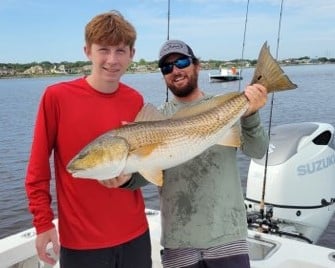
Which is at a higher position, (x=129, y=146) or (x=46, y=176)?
(x=129, y=146)

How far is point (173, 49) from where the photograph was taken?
2.96 metres

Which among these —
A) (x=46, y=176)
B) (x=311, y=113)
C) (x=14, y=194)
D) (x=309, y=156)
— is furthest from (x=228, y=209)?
(x=311, y=113)

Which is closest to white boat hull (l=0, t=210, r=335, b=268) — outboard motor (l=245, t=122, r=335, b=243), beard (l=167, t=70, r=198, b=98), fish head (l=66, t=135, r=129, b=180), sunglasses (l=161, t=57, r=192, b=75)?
outboard motor (l=245, t=122, r=335, b=243)

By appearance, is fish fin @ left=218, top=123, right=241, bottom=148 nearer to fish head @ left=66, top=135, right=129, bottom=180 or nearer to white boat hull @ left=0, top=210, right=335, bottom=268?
fish head @ left=66, top=135, right=129, bottom=180

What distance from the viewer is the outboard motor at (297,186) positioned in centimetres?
523

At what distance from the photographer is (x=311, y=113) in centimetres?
2238

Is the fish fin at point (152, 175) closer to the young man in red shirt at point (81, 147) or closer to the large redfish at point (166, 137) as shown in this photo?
the large redfish at point (166, 137)

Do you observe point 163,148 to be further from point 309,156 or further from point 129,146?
point 309,156

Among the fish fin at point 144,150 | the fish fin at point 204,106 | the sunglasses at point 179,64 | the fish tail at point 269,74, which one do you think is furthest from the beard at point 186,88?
the fish fin at point 144,150

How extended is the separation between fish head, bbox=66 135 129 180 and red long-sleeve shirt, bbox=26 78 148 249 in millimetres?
284

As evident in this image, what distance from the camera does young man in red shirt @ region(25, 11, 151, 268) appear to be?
2.50 m

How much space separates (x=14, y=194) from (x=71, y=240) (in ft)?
32.4

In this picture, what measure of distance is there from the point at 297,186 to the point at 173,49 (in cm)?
303

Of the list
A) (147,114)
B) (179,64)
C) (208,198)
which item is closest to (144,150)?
(147,114)
